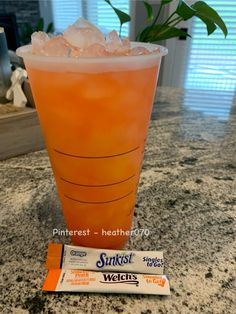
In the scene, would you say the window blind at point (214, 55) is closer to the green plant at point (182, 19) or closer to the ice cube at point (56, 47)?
the green plant at point (182, 19)

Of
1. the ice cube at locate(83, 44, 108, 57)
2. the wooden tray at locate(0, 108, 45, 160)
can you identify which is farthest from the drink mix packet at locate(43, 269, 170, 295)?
the wooden tray at locate(0, 108, 45, 160)

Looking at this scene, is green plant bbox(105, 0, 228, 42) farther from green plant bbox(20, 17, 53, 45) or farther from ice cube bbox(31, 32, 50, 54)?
green plant bbox(20, 17, 53, 45)

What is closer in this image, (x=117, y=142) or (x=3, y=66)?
(x=117, y=142)

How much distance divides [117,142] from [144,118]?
43 mm

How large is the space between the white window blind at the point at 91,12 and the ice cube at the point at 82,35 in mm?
2406

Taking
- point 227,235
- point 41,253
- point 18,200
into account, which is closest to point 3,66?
point 18,200

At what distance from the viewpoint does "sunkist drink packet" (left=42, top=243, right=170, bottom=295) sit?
11.3 inches

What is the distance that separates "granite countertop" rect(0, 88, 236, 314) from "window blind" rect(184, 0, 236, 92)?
66.4 inches

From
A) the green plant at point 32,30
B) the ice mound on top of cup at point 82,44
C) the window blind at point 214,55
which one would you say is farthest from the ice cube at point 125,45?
the window blind at point 214,55

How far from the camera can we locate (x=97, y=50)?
232 millimetres

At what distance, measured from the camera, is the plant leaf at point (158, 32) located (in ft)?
1.02

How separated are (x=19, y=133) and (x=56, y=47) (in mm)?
364

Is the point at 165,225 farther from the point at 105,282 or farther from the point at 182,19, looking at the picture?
the point at 182,19

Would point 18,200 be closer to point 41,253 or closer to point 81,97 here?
point 41,253
